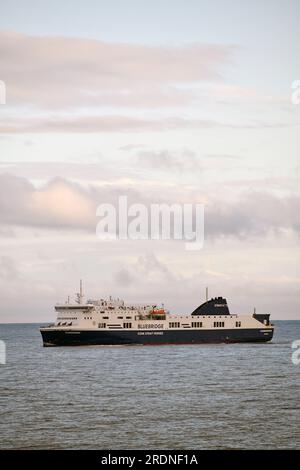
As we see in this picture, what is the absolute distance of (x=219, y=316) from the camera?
112875 millimetres

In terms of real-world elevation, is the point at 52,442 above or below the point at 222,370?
below

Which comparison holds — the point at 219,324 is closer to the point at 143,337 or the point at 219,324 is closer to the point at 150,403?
the point at 143,337

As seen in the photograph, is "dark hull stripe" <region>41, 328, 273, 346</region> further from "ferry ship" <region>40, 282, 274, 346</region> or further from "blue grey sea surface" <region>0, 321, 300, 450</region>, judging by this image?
"blue grey sea surface" <region>0, 321, 300, 450</region>

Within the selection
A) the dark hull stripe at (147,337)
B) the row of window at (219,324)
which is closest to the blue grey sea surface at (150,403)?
the dark hull stripe at (147,337)

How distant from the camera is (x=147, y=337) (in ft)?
366

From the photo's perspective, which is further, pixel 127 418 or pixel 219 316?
pixel 219 316

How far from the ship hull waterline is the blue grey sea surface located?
12.5 m

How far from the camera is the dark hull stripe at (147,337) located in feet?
358

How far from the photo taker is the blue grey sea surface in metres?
42.5

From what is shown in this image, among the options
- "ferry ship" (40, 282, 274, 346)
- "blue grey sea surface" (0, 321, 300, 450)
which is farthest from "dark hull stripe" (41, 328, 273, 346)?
"blue grey sea surface" (0, 321, 300, 450)
